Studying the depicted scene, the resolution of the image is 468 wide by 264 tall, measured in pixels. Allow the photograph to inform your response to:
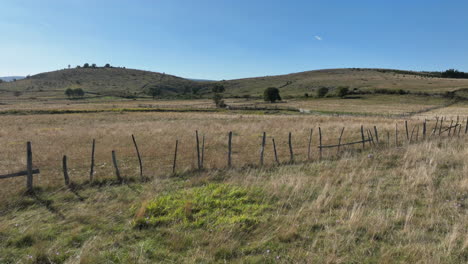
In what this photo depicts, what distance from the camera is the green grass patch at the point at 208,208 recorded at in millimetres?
6469

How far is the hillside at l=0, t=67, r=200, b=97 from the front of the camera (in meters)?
139

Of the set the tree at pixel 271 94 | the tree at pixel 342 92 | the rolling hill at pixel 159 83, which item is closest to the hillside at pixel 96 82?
the rolling hill at pixel 159 83

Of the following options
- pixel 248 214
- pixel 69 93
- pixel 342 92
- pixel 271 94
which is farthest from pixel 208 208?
pixel 69 93

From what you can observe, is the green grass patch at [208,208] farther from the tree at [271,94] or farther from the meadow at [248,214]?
the tree at [271,94]

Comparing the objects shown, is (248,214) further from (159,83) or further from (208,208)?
(159,83)

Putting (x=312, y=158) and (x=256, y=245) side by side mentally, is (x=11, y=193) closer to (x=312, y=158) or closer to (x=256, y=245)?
(x=256, y=245)

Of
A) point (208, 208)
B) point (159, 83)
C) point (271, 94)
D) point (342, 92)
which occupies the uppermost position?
point (159, 83)

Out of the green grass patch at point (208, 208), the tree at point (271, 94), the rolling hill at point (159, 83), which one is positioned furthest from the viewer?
the rolling hill at point (159, 83)

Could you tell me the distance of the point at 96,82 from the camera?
159000mm

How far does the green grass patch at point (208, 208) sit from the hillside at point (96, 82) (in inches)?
5284

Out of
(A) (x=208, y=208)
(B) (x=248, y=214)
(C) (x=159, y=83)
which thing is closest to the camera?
(B) (x=248, y=214)

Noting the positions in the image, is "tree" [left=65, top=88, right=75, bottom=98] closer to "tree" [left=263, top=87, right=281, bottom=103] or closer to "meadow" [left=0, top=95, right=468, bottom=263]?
"tree" [left=263, top=87, right=281, bottom=103]

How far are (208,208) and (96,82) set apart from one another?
577ft

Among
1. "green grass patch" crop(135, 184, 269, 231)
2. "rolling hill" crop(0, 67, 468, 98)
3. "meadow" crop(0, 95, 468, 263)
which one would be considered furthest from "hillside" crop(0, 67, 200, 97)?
"green grass patch" crop(135, 184, 269, 231)
